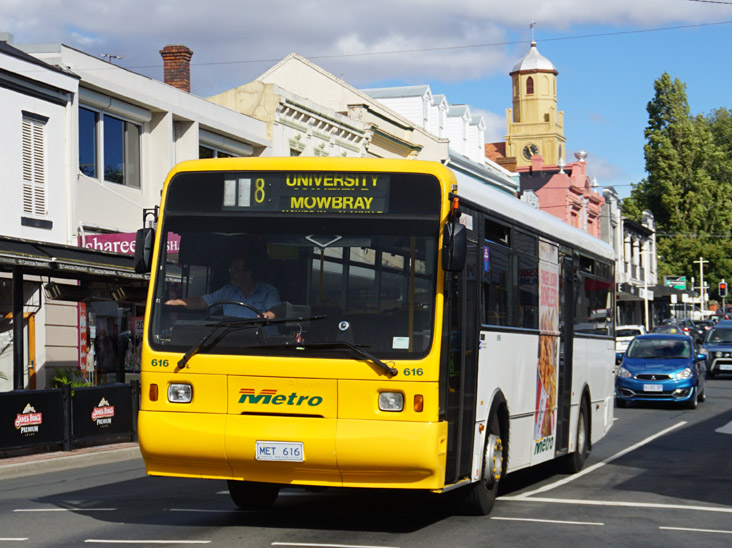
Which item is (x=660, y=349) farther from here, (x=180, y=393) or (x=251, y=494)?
(x=180, y=393)

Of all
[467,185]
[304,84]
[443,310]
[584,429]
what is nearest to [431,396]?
[443,310]

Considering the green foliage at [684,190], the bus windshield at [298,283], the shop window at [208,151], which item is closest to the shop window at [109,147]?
the shop window at [208,151]

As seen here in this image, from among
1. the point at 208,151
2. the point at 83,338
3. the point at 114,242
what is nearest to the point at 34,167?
the point at 114,242

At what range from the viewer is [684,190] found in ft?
297

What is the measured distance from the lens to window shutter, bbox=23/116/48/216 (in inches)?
995

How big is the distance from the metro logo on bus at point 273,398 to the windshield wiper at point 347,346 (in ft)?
1.19

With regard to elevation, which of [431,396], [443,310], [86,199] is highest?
[86,199]

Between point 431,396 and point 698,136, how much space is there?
8421cm

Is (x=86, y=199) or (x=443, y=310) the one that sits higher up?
(x=86, y=199)

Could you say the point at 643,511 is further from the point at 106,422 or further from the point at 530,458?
the point at 106,422

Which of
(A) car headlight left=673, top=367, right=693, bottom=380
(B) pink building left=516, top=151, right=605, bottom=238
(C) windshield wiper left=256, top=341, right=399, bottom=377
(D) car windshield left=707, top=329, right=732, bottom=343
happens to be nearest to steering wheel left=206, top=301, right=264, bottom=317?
(C) windshield wiper left=256, top=341, right=399, bottom=377

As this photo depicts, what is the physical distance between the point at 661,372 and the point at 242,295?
18979 mm

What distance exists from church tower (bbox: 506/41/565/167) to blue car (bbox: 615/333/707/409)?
434ft

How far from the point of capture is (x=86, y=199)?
90.5ft
